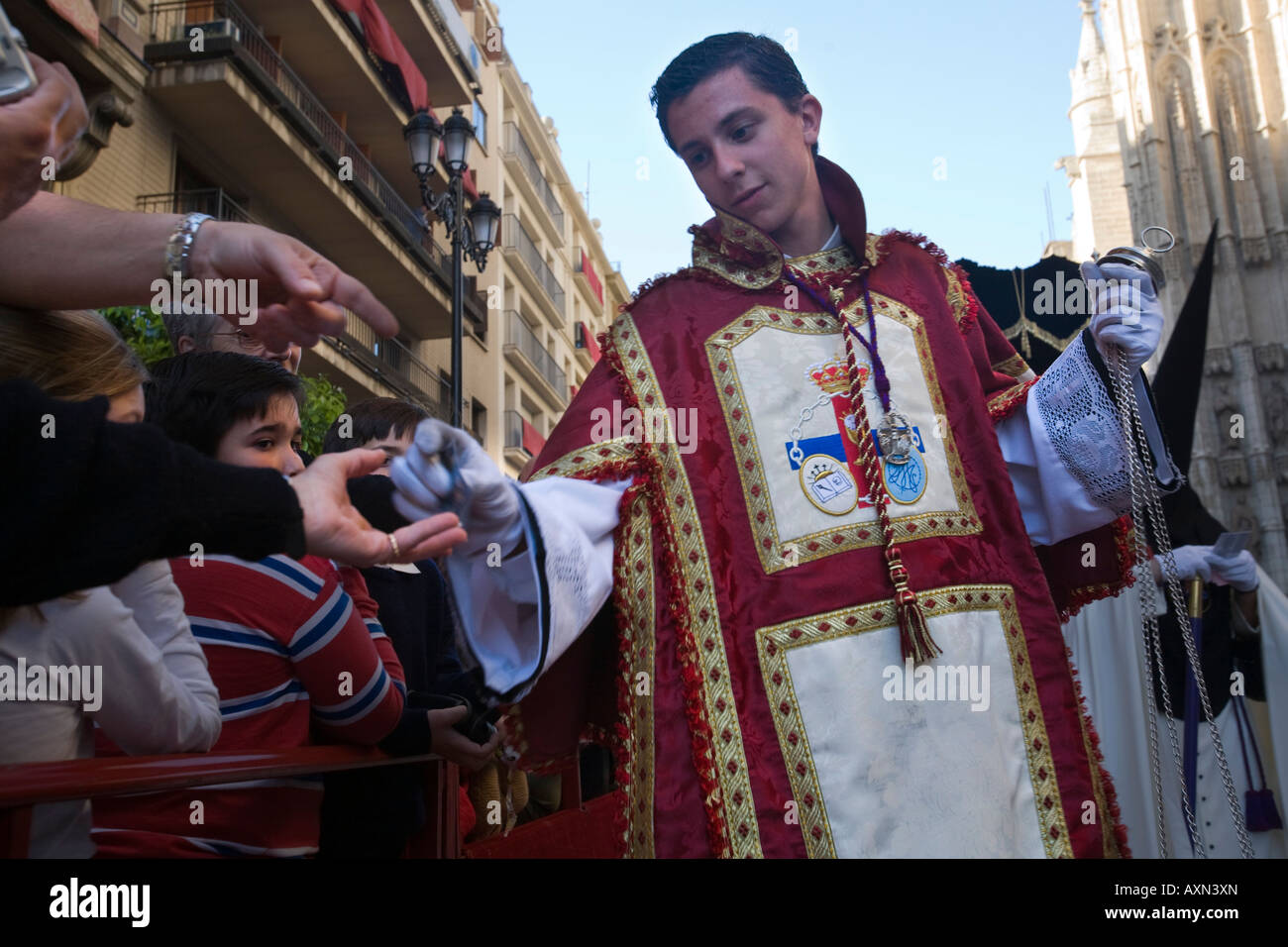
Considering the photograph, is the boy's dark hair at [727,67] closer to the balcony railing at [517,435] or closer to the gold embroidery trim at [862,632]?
the gold embroidery trim at [862,632]

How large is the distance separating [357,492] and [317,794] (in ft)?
2.56

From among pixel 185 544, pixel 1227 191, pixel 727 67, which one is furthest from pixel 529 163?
pixel 185 544

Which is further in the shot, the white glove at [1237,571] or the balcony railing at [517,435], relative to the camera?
the balcony railing at [517,435]

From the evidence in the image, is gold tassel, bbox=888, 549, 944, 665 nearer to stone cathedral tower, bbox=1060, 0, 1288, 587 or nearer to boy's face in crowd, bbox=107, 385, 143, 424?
boy's face in crowd, bbox=107, 385, 143, 424

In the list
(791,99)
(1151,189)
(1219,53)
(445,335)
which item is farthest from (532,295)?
(791,99)

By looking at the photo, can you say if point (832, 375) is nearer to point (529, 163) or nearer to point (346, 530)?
point (346, 530)

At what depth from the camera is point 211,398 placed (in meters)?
2.40

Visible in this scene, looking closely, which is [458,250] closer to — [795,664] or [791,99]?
A: [791,99]

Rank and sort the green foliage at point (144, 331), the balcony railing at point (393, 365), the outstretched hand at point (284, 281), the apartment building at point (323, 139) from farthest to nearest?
the balcony railing at point (393, 365), the apartment building at point (323, 139), the green foliage at point (144, 331), the outstretched hand at point (284, 281)

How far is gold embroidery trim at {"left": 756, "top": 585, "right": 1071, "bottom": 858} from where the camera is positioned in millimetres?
2137

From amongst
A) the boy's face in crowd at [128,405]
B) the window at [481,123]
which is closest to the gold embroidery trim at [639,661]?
the boy's face in crowd at [128,405]

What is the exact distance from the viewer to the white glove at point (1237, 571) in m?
5.38

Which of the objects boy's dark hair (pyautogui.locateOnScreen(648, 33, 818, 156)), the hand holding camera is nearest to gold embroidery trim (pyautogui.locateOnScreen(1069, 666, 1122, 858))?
boy's dark hair (pyautogui.locateOnScreen(648, 33, 818, 156))
